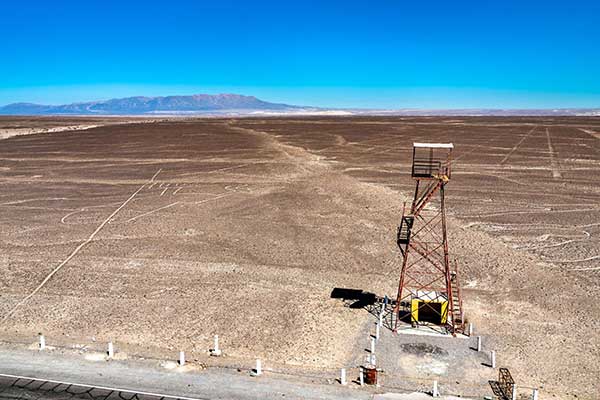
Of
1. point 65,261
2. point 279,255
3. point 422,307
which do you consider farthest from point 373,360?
point 65,261

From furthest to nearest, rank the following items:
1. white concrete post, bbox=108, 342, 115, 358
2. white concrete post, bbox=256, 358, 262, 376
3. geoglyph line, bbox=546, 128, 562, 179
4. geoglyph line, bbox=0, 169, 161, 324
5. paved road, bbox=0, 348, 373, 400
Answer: geoglyph line, bbox=546, 128, 562, 179 < geoglyph line, bbox=0, 169, 161, 324 < white concrete post, bbox=108, 342, 115, 358 < white concrete post, bbox=256, 358, 262, 376 < paved road, bbox=0, 348, 373, 400

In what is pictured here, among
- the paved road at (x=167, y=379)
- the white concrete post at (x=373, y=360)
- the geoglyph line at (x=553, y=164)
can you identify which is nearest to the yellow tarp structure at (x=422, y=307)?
the white concrete post at (x=373, y=360)

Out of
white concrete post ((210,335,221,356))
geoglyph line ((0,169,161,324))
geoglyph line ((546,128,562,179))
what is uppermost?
geoglyph line ((546,128,562,179))

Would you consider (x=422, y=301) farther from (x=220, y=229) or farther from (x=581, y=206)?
(x=581, y=206)

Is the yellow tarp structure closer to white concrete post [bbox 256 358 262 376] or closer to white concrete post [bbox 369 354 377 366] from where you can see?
white concrete post [bbox 369 354 377 366]

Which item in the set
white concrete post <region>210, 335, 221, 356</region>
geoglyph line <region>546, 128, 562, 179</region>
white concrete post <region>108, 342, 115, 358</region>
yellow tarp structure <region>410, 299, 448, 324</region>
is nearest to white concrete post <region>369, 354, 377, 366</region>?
→ yellow tarp structure <region>410, 299, 448, 324</region>

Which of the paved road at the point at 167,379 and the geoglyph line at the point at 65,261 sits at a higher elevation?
the geoglyph line at the point at 65,261

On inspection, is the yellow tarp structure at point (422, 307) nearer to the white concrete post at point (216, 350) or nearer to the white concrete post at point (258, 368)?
the white concrete post at point (258, 368)

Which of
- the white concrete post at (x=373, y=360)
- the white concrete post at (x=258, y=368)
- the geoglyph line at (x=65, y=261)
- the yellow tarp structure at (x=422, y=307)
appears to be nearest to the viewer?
the white concrete post at (x=258, y=368)
